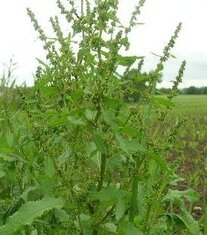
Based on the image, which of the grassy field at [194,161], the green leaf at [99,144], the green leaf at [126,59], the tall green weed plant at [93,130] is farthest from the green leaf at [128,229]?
the grassy field at [194,161]

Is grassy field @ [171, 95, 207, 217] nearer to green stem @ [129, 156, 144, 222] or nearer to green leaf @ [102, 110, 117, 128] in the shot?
green stem @ [129, 156, 144, 222]

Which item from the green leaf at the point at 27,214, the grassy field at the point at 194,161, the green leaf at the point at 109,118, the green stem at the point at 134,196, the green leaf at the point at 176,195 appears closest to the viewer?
the green leaf at the point at 109,118

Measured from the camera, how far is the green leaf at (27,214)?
198 cm

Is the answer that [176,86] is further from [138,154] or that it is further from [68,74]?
[68,74]

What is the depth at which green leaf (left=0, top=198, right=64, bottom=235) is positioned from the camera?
1978 mm

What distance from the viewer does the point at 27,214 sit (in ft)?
6.63

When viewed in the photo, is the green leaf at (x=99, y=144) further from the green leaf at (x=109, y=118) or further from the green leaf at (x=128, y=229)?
the green leaf at (x=128, y=229)

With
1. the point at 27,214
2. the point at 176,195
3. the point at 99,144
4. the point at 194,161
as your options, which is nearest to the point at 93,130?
the point at 99,144

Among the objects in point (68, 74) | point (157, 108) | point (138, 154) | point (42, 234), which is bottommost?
point (42, 234)

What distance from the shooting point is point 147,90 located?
6.89ft

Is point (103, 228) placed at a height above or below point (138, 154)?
below

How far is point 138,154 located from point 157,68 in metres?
0.37

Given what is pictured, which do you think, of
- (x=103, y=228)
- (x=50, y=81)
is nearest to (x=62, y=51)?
(x=50, y=81)

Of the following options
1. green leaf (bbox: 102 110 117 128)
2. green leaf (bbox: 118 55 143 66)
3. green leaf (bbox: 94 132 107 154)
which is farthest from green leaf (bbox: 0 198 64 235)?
green leaf (bbox: 118 55 143 66)
